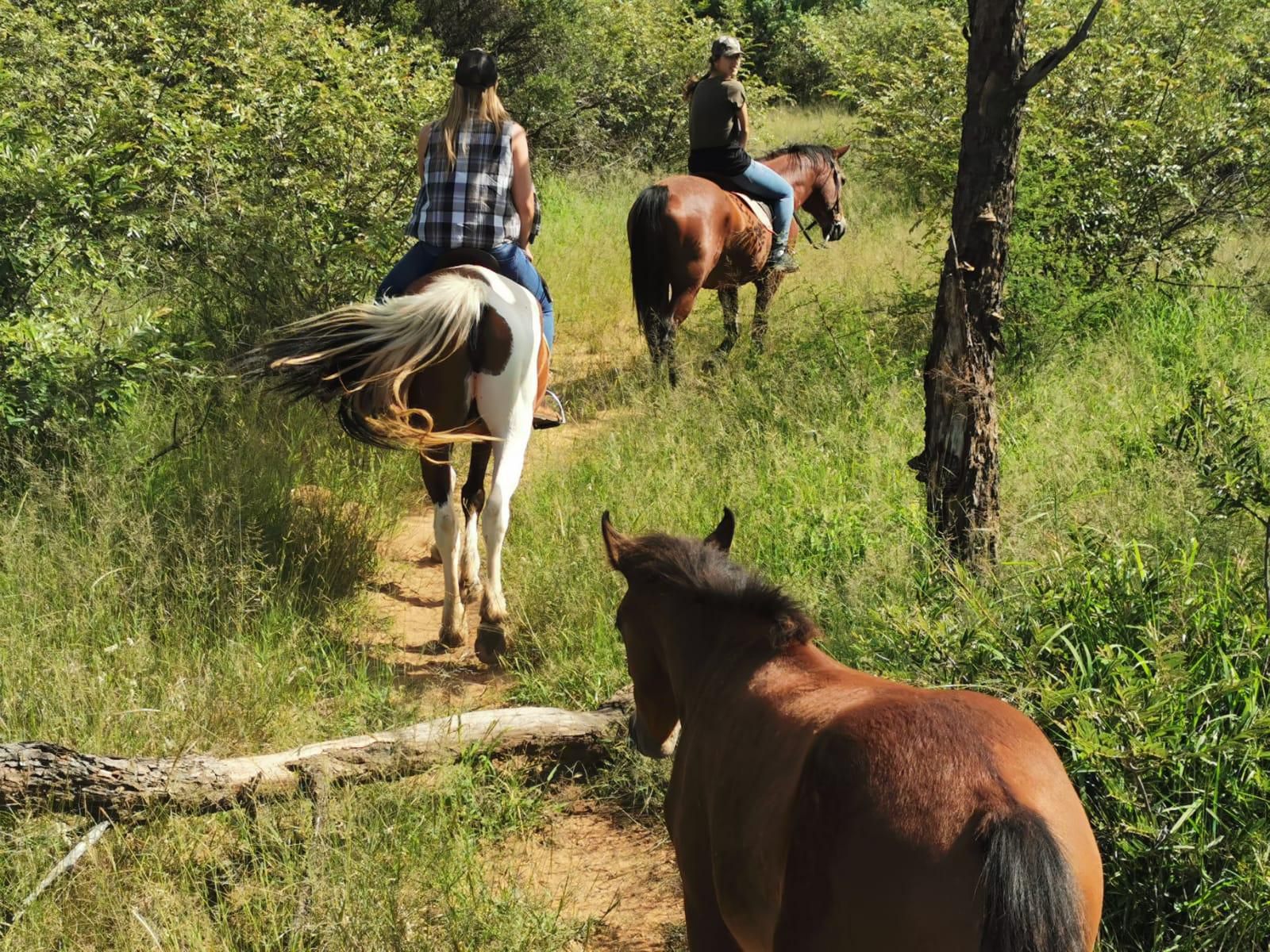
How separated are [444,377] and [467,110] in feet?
4.85

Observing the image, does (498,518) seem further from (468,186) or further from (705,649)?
(705,649)

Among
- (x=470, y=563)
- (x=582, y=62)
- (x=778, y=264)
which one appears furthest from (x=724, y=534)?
(x=582, y=62)

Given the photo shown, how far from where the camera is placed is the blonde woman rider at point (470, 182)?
563cm

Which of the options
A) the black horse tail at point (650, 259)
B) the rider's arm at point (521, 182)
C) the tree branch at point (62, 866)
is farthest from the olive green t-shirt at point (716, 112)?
the tree branch at point (62, 866)

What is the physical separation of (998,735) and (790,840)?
451 millimetres

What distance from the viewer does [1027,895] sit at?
1.73m

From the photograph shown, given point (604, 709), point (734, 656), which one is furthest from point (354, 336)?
point (734, 656)

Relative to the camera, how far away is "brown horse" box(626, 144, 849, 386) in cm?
846

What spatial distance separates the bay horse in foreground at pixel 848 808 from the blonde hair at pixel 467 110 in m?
3.59

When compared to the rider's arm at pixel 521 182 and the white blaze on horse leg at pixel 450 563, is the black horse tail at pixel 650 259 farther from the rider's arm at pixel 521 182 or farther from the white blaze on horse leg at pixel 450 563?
the white blaze on horse leg at pixel 450 563

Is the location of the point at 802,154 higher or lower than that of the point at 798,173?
higher

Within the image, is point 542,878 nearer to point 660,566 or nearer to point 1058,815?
point 660,566

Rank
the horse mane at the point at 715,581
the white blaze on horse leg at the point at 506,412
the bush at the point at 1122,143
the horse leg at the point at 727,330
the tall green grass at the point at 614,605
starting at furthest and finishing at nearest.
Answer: the horse leg at the point at 727,330, the bush at the point at 1122,143, the white blaze on horse leg at the point at 506,412, the tall green grass at the point at 614,605, the horse mane at the point at 715,581

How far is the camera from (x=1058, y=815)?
1947 mm
